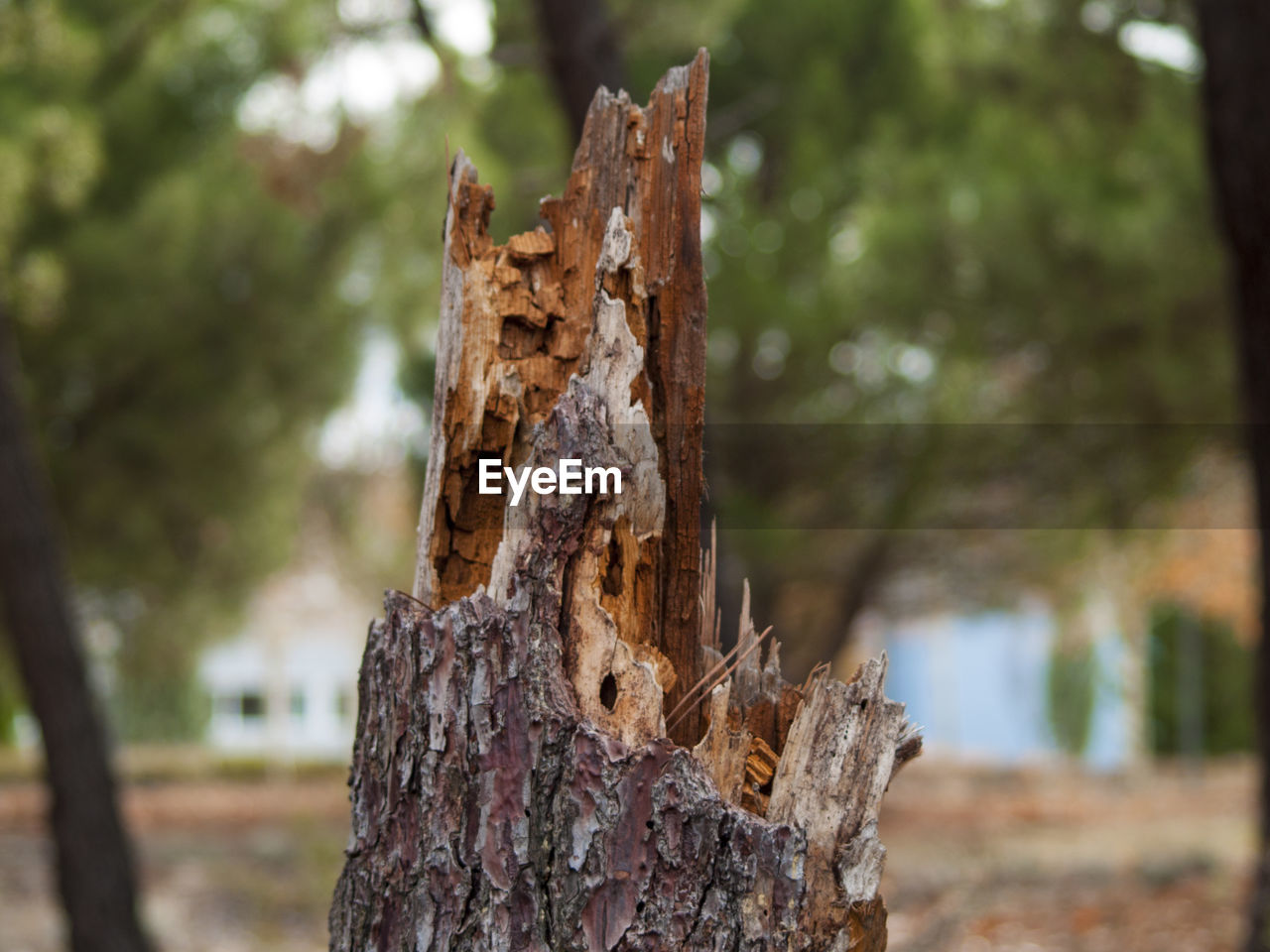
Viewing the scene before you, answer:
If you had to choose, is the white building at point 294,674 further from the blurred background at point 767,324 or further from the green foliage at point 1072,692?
the green foliage at point 1072,692

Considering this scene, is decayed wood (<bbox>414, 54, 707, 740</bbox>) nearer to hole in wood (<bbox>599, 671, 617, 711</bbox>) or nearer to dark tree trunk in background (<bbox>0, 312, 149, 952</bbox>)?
hole in wood (<bbox>599, 671, 617, 711</bbox>)

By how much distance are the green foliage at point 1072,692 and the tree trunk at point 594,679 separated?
47.6 ft

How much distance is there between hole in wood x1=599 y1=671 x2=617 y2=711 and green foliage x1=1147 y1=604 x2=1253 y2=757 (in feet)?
48.9

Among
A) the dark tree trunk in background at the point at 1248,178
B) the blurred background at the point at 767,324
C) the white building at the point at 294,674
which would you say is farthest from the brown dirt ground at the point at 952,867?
the white building at the point at 294,674

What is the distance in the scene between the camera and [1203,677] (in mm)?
14797

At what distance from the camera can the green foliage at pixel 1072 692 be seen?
14.6m

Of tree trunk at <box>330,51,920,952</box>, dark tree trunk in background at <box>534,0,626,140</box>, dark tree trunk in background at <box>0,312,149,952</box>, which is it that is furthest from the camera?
dark tree trunk in background at <box>0,312,149,952</box>

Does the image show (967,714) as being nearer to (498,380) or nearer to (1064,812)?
(1064,812)

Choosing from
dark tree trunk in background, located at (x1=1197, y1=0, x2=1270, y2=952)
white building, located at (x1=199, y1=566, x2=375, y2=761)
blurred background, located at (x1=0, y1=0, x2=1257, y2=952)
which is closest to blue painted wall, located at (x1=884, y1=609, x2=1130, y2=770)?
blurred background, located at (x1=0, y1=0, x2=1257, y2=952)

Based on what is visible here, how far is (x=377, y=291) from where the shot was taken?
8.98 m

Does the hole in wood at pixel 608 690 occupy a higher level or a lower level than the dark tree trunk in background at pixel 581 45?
lower

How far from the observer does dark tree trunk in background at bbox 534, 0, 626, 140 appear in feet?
12.5

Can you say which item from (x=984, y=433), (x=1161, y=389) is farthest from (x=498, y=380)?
(x=984, y=433)

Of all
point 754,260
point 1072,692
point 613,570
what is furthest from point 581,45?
point 1072,692
